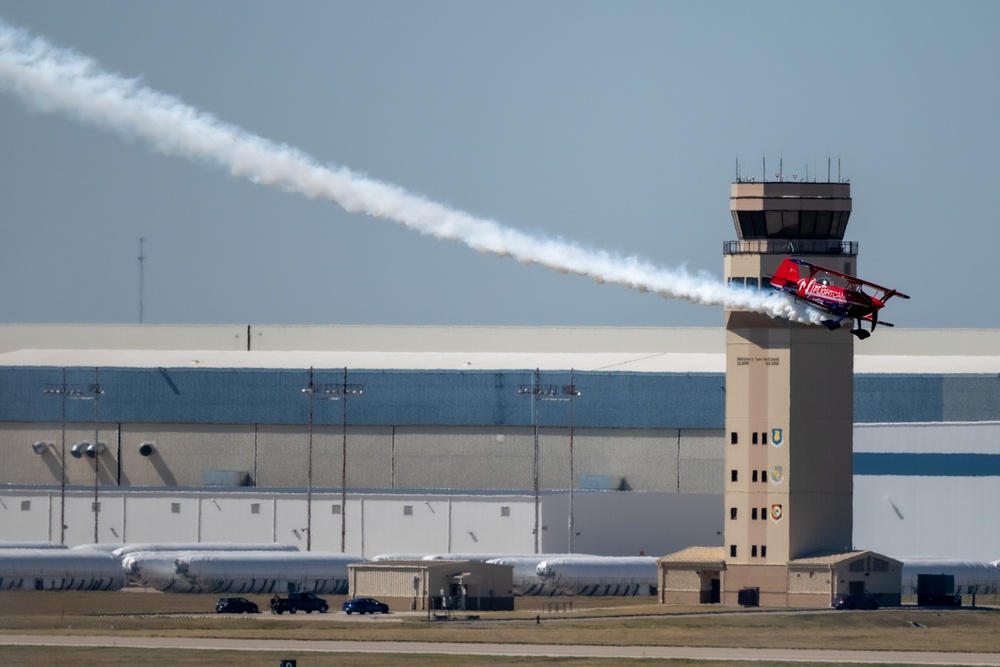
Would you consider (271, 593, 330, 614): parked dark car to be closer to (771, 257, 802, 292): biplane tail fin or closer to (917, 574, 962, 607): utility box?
(771, 257, 802, 292): biplane tail fin

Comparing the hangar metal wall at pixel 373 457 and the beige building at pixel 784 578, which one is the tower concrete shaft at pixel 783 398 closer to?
the beige building at pixel 784 578

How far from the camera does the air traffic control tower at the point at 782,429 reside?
5413 inches

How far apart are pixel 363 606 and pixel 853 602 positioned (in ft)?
92.9

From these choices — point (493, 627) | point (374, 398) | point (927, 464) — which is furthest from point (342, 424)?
point (493, 627)

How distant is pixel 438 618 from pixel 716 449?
41615 millimetres

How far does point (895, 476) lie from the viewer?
15700 cm

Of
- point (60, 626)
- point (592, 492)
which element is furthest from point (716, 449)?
point (60, 626)

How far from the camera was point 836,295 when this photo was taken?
114 m

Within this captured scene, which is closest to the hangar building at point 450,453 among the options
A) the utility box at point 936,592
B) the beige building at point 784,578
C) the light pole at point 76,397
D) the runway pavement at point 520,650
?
the light pole at point 76,397

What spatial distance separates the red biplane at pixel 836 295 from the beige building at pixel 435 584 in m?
27.9

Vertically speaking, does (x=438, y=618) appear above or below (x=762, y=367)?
below

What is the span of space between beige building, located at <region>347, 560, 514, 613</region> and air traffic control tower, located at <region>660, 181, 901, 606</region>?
10.4m

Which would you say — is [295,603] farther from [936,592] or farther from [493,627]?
[936,592]

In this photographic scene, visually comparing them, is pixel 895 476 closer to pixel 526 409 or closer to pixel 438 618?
pixel 526 409
